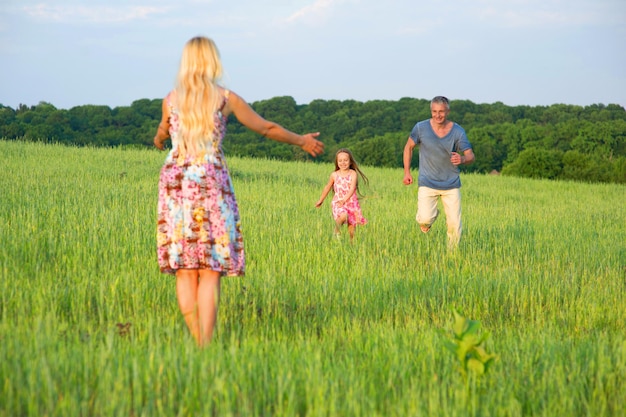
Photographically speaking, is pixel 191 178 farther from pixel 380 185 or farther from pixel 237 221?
pixel 380 185

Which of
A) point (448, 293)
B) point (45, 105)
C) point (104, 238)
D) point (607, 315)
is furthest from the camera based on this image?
point (45, 105)

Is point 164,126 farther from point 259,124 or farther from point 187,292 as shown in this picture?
point 187,292

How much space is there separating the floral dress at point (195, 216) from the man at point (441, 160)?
16.0 ft

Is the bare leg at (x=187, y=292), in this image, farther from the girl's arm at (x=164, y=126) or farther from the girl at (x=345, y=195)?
the girl at (x=345, y=195)

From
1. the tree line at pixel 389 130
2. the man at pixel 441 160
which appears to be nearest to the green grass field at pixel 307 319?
the man at pixel 441 160

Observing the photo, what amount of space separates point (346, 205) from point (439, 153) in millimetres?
1545

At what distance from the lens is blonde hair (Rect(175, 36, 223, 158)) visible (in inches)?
181

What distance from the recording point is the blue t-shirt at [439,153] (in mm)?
9219

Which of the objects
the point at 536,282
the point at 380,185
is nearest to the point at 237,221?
the point at 536,282

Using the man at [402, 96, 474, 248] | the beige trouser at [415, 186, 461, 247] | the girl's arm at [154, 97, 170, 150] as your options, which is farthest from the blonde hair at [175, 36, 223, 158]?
the beige trouser at [415, 186, 461, 247]

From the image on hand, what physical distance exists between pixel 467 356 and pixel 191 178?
2071mm

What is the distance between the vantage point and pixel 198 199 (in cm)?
460

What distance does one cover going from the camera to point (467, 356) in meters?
3.83

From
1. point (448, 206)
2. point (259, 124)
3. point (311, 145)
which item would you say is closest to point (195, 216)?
point (259, 124)
